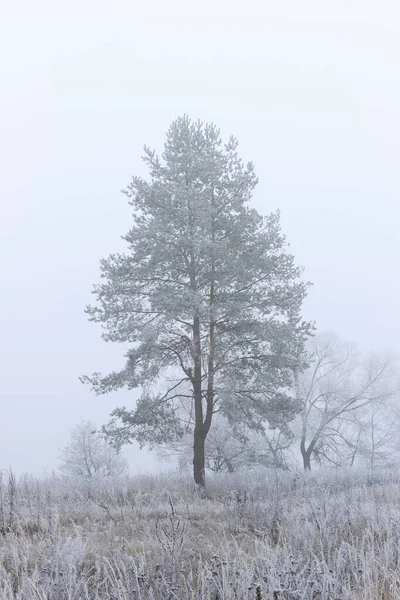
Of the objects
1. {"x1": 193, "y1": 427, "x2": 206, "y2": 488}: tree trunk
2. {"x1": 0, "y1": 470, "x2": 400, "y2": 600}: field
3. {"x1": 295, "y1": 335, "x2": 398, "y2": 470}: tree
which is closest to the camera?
{"x1": 0, "y1": 470, "x2": 400, "y2": 600}: field

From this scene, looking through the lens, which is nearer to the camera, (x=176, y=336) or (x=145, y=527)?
(x=145, y=527)

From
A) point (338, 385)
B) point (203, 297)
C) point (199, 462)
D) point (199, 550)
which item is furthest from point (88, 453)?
point (199, 550)

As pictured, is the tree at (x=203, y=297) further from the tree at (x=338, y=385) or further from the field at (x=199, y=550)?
the tree at (x=338, y=385)

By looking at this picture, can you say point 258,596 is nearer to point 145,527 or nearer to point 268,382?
point 145,527

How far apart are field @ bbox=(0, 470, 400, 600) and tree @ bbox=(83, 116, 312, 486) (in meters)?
2.91

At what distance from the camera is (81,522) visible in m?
8.25

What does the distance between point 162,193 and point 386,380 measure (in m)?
21.6

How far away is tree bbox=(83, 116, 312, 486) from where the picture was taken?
46.4 ft

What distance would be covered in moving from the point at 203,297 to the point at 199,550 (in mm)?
8543

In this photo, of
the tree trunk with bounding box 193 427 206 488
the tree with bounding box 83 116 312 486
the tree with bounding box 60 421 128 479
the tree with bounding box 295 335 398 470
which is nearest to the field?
the tree trunk with bounding box 193 427 206 488

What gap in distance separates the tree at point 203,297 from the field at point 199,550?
2.91 meters

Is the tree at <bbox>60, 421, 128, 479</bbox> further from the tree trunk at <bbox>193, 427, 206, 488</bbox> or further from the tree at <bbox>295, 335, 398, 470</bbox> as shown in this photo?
the tree trunk at <bbox>193, 427, 206, 488</bbox>

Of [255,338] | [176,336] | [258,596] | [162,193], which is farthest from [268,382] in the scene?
[258,596]

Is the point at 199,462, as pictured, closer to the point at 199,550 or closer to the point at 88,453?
the point at 199,550
